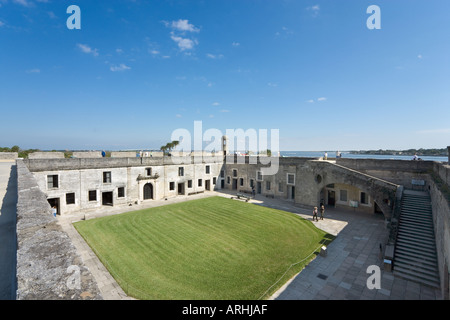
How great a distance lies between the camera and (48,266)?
3539 mm

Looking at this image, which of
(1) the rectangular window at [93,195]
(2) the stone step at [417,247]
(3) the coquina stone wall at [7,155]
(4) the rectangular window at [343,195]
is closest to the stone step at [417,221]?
(2) the stone step at [417,247]

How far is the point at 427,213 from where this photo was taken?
14750mm

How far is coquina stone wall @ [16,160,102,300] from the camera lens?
298 cm

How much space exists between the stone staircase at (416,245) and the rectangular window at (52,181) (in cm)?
2965

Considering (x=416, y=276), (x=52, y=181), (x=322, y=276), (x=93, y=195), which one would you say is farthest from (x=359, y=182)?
(x=52, y=181)

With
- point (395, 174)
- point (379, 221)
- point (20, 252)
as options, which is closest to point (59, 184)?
point (20, 252)

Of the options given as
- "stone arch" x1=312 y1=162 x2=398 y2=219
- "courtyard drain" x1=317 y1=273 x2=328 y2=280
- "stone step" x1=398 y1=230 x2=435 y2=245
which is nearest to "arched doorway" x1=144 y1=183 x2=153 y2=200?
"stone arch" x1=312 y1=162 x2=398 y2=219

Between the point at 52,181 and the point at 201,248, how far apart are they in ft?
60.7

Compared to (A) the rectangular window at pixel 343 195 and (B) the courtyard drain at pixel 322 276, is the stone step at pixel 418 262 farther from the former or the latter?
(A) the rectangular window at pixel 343 195

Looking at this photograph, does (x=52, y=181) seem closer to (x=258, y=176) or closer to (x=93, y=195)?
(x=93, y=195)

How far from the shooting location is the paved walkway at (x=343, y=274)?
10.2 m

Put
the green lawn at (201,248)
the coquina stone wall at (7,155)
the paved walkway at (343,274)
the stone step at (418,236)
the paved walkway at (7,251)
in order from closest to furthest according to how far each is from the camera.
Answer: the paved walkway at (7,251) → the paved walkway at (343,274) → the green lawn at (201,248) → the stone step at (418,236) → the coquina stone wall at (7,155)
